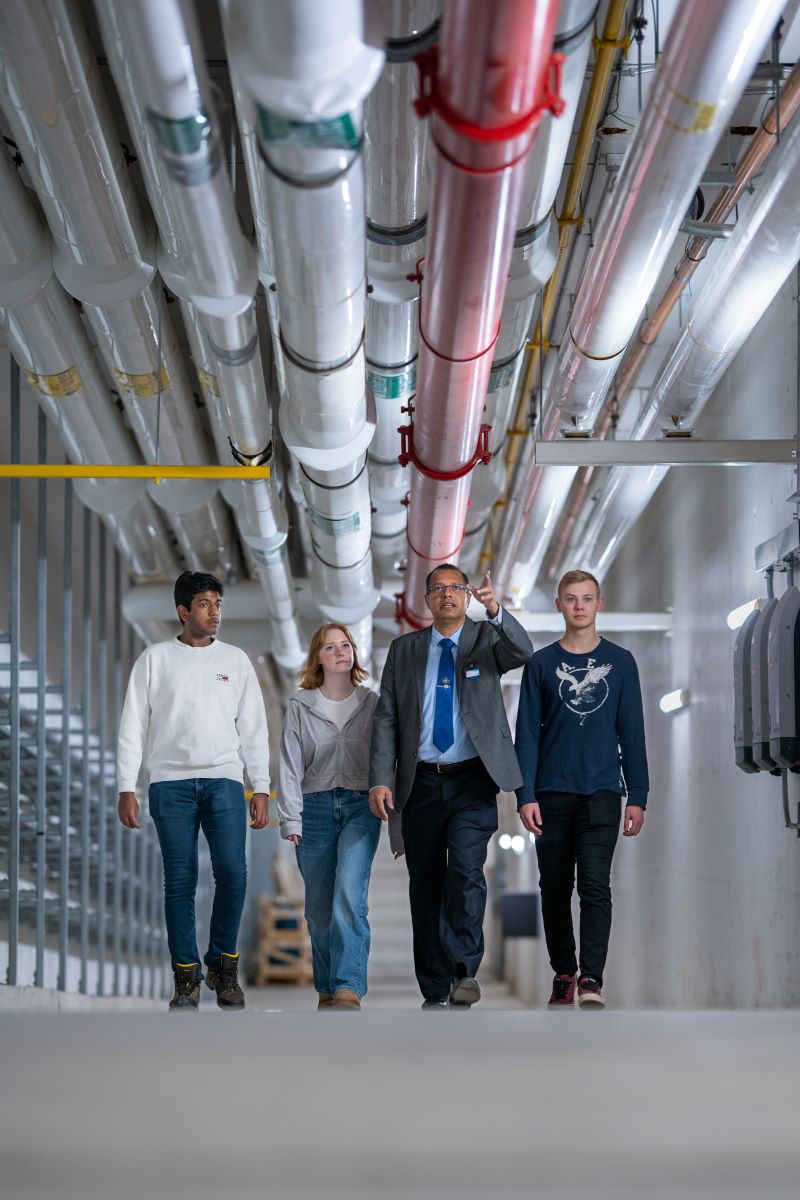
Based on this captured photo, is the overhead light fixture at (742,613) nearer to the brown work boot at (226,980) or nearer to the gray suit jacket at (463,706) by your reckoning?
the gray suit jacket at (463,706)

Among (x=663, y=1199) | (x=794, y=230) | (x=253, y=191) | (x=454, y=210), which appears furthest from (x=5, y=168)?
(x=663, y=1199)

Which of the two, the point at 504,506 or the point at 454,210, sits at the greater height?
the point at 504,506

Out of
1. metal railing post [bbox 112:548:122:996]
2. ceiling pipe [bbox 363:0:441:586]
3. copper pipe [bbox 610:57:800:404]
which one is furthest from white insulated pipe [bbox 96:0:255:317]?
metal railing post [bbox 112:548:122:996]

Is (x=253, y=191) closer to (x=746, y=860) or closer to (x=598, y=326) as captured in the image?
(x=598, y=326)

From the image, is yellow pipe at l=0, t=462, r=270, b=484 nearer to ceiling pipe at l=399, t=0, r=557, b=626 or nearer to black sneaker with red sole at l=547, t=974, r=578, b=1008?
ceiling pipe at l=399, t=0, r=557, b=626

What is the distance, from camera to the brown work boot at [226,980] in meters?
4.59

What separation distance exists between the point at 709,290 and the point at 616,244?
897 millimetres

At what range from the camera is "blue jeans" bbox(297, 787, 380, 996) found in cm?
454

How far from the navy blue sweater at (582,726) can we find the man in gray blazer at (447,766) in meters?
0.14

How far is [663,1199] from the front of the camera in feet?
7.35

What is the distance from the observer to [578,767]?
4613 mm

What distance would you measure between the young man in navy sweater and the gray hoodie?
1.83ft

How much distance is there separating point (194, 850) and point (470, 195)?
2351mm

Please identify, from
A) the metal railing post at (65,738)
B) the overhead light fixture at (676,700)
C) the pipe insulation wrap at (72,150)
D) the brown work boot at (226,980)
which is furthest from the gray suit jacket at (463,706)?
the overhead light fixture at (676,700)
